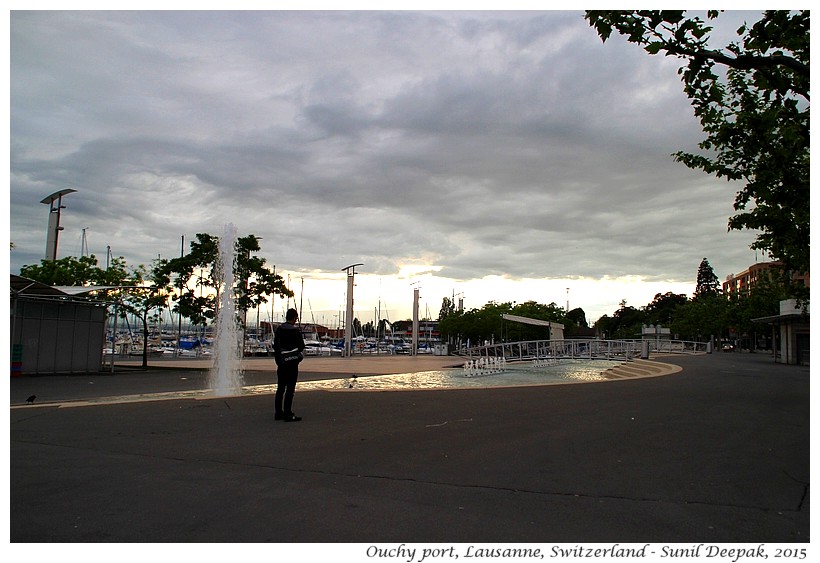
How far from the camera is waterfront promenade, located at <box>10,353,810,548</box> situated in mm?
4797

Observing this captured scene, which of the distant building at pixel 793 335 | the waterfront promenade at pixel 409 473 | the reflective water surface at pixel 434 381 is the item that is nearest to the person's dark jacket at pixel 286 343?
the waterfront promenade at pixel 409 473

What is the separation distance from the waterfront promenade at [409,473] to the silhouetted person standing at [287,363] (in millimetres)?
311

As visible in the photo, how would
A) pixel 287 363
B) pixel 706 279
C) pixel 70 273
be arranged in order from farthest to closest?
pixel 706 279
pixel 70 273
pixel 287 363

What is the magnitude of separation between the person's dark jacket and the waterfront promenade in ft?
3.46

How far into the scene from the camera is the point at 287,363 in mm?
10094

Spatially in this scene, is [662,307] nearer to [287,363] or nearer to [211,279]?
[211,279]

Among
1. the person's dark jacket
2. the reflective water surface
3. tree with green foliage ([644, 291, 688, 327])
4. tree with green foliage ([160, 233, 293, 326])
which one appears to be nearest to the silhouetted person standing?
the person's dark jacket

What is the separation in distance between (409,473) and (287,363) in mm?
4144

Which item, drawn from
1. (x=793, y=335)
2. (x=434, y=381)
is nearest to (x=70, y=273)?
(x=434, y=381)

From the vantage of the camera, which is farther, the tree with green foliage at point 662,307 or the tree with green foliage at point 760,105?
the tree with green foliage at point 662,307

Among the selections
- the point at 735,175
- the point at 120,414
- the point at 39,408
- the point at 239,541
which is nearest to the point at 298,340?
the point at 120,414

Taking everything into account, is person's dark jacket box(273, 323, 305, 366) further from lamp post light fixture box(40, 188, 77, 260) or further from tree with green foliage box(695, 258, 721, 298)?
tree with green foliage box(695, 258, 721, 298)

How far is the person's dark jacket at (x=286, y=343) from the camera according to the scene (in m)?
10.2

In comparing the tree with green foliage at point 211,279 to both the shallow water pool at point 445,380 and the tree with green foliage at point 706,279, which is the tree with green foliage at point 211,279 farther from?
the tree with green foliage at point 706,279
